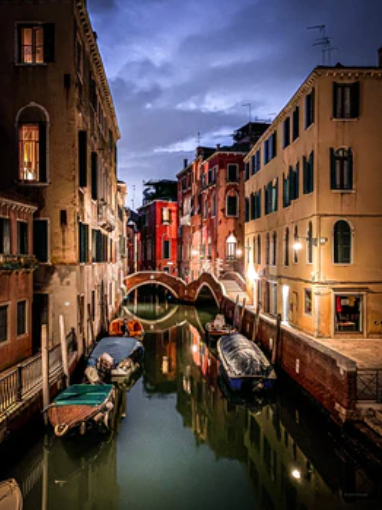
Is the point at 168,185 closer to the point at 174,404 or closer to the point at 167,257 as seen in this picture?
the point at 167,257

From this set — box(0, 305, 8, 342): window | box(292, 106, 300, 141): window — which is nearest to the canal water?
box(0, 305, 8, 342): window

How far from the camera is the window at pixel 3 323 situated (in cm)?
1125

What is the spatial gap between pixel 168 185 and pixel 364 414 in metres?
47.4

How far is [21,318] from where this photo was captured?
12.4 m

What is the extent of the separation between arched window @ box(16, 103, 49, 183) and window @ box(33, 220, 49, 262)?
1.32 metres

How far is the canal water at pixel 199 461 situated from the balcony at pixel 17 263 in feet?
12.3

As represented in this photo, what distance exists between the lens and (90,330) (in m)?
17.3

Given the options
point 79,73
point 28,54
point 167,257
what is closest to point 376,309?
point 79,73

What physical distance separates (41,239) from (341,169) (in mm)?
9667

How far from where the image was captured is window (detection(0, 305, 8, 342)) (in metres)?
11.2

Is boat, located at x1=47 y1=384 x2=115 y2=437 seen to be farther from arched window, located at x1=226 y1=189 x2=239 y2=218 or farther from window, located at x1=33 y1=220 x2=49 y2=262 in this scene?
arched window, located at x1=226 y1=189 x2=239 y2=218

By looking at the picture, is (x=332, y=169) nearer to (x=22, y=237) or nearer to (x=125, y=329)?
(x=22, y=237)

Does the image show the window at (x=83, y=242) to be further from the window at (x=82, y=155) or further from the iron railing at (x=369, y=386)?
the iron railing at (x=369, y=386)

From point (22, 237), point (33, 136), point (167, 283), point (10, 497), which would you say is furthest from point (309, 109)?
point (167, 283)
